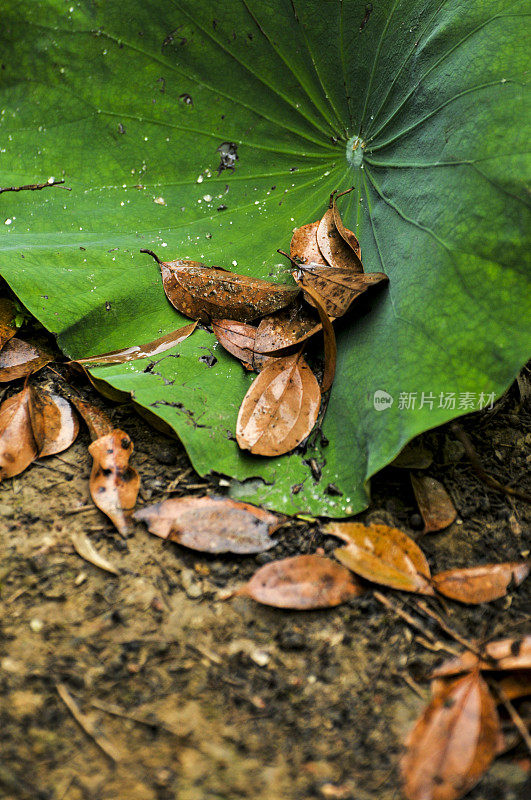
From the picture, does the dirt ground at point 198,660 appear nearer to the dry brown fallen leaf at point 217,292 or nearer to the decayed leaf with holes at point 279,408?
the decayed leaf with holes at point 279,408

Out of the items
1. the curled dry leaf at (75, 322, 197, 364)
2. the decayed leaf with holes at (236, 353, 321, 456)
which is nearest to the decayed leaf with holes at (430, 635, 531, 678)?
the decayed leaf with holes at (236, 353, 321, 456)

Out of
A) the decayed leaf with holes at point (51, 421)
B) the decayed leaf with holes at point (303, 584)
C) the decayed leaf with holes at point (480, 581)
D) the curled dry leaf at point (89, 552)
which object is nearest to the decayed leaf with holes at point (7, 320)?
the decayed leaf with holes at point (51, 421)

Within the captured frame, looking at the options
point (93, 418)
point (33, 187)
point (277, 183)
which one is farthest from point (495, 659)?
point (33, 187)

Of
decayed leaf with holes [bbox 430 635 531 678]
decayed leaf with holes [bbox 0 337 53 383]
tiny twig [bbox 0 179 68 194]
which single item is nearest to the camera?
decayed leaf with holes [bbox 430 635 531 678]

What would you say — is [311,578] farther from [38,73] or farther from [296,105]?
[38,73]

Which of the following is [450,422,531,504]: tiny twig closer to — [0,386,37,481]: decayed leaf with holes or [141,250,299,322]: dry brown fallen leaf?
[141,250,299,322]: dry brown fallen leaf

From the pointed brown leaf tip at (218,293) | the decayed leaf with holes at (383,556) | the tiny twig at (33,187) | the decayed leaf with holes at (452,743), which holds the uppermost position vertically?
the tiny twig at (33,187)

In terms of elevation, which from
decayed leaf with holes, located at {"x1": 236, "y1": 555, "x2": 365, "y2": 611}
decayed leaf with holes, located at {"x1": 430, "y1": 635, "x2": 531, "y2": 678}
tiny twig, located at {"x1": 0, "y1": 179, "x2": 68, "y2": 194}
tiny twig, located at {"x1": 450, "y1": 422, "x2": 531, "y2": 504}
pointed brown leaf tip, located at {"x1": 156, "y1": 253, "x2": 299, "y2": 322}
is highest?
tiny twig, located at {"x1": 0, "y1": 179, "x2": 68, "y2": 194}
